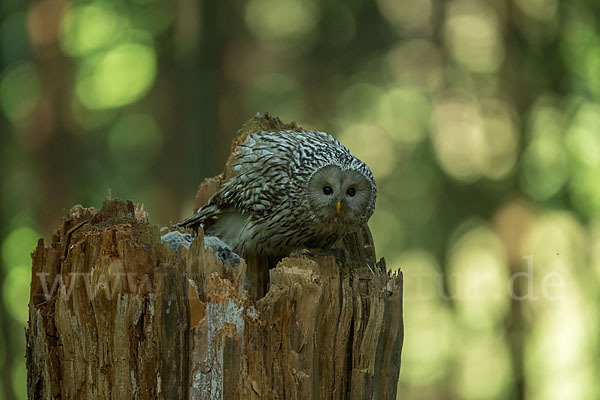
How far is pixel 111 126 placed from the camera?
28.3ft

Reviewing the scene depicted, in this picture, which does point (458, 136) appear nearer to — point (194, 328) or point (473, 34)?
point (473, 34)

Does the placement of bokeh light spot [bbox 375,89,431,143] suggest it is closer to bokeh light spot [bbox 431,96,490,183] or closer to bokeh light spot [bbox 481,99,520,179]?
bokeh light spot [bbox 431,96,490,183]

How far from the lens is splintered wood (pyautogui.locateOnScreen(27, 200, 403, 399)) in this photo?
7.94ft

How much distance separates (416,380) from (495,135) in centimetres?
348

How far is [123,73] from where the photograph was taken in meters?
8.45

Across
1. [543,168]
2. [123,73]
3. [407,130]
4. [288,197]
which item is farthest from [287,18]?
[288,197]

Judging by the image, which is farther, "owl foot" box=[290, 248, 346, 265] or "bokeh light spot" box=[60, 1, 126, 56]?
"bokeh light spot" box=[60, 1, 126, 56]

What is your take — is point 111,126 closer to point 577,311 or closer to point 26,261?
point 26,261

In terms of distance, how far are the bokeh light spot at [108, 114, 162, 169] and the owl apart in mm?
4831

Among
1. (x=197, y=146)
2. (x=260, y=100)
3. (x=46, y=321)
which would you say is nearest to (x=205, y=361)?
(x=46, y=321)

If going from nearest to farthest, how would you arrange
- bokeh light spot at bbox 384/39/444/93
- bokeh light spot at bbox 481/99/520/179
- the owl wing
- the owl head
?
the owl head < the owl wing < bokeh light spot at bbox 481/99/520/179 < bokeh light spot at bbox 384/39/444/93

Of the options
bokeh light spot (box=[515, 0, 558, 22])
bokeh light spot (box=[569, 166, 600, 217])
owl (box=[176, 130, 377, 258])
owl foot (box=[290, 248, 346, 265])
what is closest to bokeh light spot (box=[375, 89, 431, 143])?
bokeh light spot (box=[515, 0, 558, 22])

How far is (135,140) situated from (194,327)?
6.59 m

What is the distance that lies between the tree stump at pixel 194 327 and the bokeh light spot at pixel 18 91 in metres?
5.30
